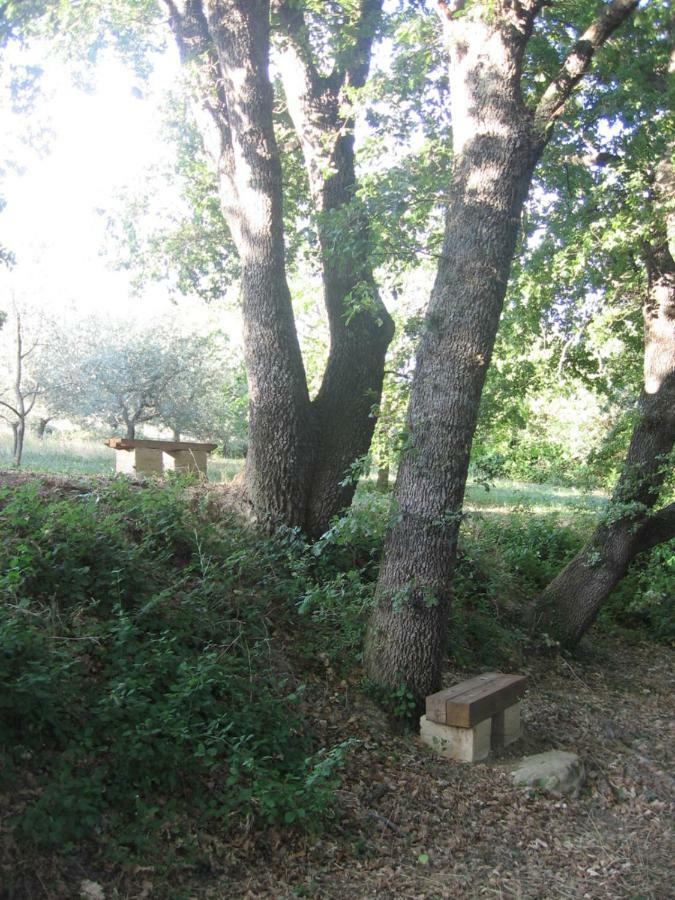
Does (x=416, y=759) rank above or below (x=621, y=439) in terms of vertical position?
below

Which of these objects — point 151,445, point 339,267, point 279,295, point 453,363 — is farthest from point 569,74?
point 151,445

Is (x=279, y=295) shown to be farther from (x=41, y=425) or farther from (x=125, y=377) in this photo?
(x=41, y=425)

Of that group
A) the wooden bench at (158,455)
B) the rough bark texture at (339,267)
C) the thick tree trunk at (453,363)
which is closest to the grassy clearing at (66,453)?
the wooden bench at (158,455)

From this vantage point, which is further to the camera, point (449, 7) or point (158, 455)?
point (158, 455)

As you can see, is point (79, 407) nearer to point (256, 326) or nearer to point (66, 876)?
point (256, 326)

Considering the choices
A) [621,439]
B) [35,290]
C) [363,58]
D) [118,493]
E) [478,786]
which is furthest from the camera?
[35,290]

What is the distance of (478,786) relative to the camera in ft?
16.8

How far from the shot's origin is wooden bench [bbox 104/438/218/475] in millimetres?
9906

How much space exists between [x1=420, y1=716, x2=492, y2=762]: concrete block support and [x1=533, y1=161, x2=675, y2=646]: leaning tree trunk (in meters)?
3.12

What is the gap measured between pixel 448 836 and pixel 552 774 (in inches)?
43.5

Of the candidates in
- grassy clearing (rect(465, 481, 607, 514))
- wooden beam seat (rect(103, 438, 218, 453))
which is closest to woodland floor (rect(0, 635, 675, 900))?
wooden beam seat (rect(103, 438, 218, 453))

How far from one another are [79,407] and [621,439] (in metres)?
13.7

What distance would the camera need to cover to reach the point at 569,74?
612 cm

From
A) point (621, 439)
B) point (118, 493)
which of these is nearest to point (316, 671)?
point (118, 493)
